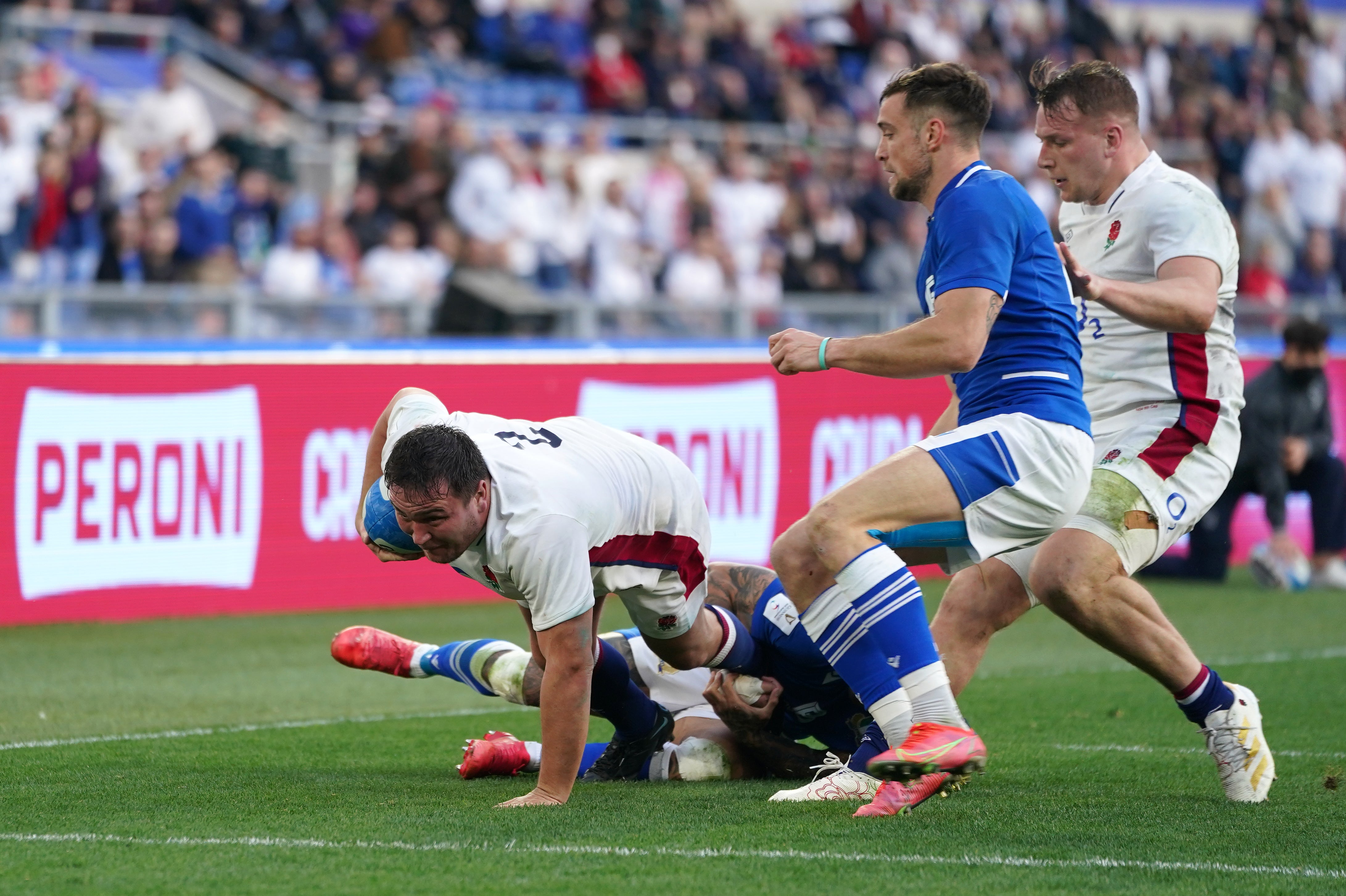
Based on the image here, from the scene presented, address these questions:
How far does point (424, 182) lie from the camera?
51.9 feet

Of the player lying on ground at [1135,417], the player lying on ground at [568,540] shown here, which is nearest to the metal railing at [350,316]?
the player lying on ground at [568,540]

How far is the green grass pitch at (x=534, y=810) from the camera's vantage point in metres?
4.48

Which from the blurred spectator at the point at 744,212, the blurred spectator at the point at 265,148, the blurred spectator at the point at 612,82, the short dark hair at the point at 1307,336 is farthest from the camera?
the blurred spectator at the point at 612,82

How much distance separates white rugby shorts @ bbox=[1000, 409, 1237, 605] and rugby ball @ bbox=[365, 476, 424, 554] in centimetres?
191

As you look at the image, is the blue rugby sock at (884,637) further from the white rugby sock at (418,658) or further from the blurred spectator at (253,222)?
the blurred spectator at (253,222)

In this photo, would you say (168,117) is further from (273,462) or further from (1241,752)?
(1241,752)

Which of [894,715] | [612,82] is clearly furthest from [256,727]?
[612,82]

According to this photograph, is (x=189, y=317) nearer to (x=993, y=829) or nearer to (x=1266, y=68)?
(x=993, y=829)

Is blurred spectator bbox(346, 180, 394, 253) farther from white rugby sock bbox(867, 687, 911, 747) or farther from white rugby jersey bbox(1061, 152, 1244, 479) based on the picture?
white rugby sock bbox(867, 687, 911, 747)

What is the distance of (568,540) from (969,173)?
153 centimetres

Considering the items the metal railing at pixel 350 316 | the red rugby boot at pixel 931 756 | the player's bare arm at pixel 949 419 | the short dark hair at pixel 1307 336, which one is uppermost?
the short dark hair at pixel 1307 336

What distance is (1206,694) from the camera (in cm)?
576

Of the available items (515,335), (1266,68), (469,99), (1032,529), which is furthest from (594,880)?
(1266,68)

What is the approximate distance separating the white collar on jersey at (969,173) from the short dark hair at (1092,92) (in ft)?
2.67
